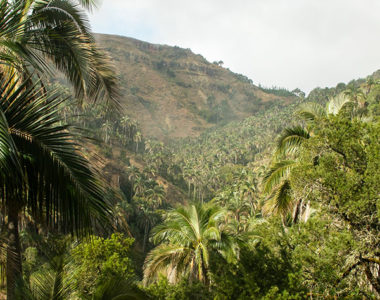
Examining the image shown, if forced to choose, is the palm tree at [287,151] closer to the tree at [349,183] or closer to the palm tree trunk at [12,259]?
the tree at [349,183]

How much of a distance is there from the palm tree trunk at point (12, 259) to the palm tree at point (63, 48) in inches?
78.7

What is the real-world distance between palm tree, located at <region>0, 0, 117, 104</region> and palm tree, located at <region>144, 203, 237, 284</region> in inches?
232

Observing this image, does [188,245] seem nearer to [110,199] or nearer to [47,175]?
[110,199]

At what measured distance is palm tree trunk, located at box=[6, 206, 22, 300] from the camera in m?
3.94

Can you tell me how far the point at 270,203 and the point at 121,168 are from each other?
A: 209ft

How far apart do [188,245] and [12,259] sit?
662cm

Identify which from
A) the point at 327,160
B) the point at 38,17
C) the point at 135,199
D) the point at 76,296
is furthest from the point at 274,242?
the point at 135,199

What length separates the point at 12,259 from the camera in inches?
158

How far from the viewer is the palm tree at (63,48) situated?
4418 mm

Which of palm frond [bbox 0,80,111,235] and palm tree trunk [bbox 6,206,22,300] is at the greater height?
palm frond [bbox 0,80,111,235]

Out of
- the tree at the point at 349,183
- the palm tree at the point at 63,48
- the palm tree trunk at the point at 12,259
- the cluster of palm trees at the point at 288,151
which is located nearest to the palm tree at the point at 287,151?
the cluster of palm trees at the point at 288,151

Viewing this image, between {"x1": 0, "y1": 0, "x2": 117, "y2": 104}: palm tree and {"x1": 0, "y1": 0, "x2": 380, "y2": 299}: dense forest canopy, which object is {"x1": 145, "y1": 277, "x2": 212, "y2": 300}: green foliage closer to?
{"x1": 0, "y1": 0, "x2": 380, "y2": 299}: dense forest canopy

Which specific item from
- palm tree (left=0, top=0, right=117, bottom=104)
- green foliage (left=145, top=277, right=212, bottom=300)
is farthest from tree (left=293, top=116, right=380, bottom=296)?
palm tree (left=0, top=0, right=117, bottom=104)

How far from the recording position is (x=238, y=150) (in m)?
109
